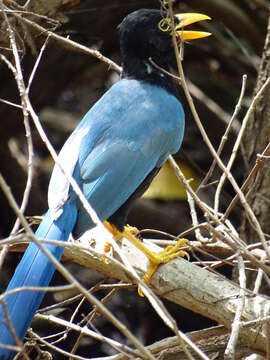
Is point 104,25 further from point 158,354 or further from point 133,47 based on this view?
point 158,354

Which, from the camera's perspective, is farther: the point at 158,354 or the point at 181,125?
the point at 181,125

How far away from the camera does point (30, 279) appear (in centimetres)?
326

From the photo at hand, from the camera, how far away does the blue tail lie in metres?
3.16

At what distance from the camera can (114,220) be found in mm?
4023

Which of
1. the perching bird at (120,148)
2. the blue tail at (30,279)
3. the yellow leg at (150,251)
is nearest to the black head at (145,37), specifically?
the perching bird at (120,148)

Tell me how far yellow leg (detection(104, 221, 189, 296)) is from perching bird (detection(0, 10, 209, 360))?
23 mm

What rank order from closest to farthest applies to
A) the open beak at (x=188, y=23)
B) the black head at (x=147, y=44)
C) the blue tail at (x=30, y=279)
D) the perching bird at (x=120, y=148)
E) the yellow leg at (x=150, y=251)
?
1. the blue tail at (x=30, y=279)
2. the perching bird at (x=120, y=148)
3. the yellow leg at (x=150, y=251)
4. the open beak at (x=188, y=23)
5. the black head at (x=147, y=44)

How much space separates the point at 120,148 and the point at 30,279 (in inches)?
35.6

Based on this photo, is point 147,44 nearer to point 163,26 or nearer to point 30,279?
point 163,26

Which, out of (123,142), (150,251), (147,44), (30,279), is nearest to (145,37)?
(147,44)

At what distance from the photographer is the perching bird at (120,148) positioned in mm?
3334

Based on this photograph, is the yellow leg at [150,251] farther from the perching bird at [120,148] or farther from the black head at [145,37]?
the black head at [145,37]

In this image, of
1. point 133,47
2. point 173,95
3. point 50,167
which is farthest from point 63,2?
point 50,167

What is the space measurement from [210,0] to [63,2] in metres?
1.60
